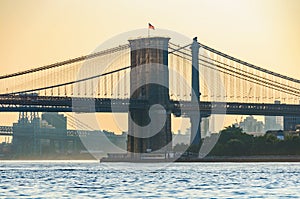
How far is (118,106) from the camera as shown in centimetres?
12588

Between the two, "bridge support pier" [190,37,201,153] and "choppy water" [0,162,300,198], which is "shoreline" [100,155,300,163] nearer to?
"bridge support pier" [190,37,201,153]

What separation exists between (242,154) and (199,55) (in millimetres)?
12085

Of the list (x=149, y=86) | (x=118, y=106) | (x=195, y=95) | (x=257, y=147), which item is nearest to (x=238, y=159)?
(x=195, y=95)

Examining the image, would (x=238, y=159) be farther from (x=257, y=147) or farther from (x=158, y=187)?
(x=158, y=187)

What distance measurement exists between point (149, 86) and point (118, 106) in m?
10.9

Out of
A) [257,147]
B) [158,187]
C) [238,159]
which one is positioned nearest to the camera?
[158,187]

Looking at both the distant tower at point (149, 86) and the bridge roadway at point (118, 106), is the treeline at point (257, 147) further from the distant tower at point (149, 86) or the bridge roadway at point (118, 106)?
the bridge roadway at point (118, 106)

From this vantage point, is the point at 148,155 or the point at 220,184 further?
the point at 148,155

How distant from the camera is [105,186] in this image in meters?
64.0

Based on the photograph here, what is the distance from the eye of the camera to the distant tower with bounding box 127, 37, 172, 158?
13375cm

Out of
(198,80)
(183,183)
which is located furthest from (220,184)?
(198,80)

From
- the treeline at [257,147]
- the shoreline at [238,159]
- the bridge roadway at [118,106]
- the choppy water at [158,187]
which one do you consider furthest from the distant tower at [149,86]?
the choppy water at [158,187]

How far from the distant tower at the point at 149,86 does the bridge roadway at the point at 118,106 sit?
1.86 metres

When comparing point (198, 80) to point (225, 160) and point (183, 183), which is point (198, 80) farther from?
point (183, 183)
